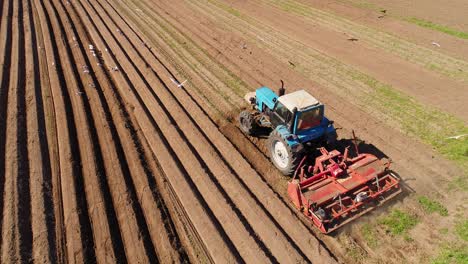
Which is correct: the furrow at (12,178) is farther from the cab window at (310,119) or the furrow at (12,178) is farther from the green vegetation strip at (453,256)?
the green vegetation strip at (453,256)

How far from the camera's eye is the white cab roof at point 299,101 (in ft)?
27.1

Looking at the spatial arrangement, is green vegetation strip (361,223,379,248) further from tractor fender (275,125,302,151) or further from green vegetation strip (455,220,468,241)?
tractor fender (275,125,302,151)

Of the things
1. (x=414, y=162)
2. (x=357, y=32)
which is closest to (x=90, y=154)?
(x=414, y=162)

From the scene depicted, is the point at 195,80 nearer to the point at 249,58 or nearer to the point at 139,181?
the point at 249,58

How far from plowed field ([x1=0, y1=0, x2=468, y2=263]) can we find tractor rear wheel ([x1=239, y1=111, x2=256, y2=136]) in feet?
1.26

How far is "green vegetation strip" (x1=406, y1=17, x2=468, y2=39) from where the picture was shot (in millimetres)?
18523

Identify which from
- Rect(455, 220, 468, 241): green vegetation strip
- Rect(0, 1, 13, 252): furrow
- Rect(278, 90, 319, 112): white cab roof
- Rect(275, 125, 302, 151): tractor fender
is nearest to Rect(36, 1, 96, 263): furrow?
Rect(0, 1, 13, 252): furrow

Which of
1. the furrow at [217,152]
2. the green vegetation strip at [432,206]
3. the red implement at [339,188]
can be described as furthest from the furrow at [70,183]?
the green vegetation strip at [432,206]

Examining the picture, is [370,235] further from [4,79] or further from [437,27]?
[437,27]

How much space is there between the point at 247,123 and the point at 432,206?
5335mm

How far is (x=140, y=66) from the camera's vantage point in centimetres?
1485

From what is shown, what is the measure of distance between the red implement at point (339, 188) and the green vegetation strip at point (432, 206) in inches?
27.1

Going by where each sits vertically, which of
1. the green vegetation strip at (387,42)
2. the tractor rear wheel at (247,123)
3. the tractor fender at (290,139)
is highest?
the green vegetation strip at (387,42)

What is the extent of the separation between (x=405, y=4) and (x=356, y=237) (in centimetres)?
2165
